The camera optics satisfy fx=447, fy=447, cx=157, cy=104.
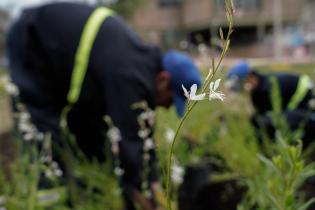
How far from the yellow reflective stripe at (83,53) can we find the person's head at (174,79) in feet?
0.94

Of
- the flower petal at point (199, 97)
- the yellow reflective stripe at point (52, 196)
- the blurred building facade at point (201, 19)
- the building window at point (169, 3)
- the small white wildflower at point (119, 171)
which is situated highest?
the flower petal at point (199, 97)

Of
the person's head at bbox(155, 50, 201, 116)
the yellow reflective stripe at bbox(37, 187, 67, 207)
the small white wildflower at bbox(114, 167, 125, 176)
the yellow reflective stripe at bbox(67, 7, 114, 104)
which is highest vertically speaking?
the yellow reflective stripe at bbox(67, 7, 114, 104)

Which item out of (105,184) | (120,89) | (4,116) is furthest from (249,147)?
(4,116)

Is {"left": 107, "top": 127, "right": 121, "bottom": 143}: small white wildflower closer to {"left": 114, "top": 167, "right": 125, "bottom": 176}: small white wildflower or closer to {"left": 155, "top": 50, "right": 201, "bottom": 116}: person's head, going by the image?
{"left": 114, "top": 167, "right": 125, "bottom": 176}: small white wildflower

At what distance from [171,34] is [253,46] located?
158 inches

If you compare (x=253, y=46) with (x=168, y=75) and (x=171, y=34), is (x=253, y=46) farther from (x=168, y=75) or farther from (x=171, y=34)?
(x=168, y=75)

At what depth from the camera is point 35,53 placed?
1.83 metres

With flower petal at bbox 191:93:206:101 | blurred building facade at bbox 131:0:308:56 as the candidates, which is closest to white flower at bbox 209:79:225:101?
flower petal at bbox 191:93:206:101

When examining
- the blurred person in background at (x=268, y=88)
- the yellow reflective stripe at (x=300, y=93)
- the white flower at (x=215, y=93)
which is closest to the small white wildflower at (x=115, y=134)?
the white flower at (x=215, y=93)

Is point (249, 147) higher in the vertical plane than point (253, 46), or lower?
higher

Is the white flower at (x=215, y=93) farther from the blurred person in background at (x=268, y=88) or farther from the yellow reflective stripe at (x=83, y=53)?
the blurred person in background at (x=268, y=88)

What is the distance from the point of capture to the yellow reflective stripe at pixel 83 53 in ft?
5.37

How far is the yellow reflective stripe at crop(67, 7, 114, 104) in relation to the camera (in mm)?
1638

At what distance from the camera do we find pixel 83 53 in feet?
5.36
